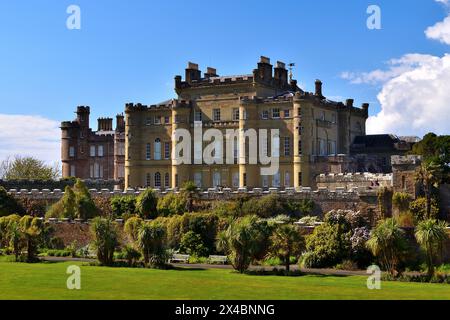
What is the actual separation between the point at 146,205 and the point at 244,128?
40.7 feet

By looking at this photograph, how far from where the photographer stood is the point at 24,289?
2958 centimetres

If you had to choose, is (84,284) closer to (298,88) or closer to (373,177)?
(373,177)

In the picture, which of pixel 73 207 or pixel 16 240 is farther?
pixel 73 207

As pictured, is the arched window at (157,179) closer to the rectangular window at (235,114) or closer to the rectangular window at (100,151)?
the rectangular window at (235,114)

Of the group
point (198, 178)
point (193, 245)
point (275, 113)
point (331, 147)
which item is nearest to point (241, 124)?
point (275, 113)

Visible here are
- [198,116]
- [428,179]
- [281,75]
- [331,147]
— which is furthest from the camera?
[281,75]

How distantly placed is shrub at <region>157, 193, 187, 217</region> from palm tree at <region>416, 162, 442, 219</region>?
49.5ft

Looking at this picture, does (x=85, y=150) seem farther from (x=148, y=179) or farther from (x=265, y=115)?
(x=265, y=115)

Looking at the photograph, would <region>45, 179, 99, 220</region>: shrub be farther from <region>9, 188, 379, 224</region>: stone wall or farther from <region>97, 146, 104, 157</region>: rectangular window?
<region>97, 146, 104, 157</region>: rectangular window

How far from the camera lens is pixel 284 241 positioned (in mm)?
41281

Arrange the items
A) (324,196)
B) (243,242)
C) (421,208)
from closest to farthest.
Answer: (243,242)
(421,208)
(324,196)

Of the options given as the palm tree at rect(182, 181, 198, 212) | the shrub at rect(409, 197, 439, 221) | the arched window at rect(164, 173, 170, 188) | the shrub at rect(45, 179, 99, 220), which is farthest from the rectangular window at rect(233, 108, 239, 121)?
the shrub at rect(409, 197, 439, 221)

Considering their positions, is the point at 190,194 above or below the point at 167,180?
below
